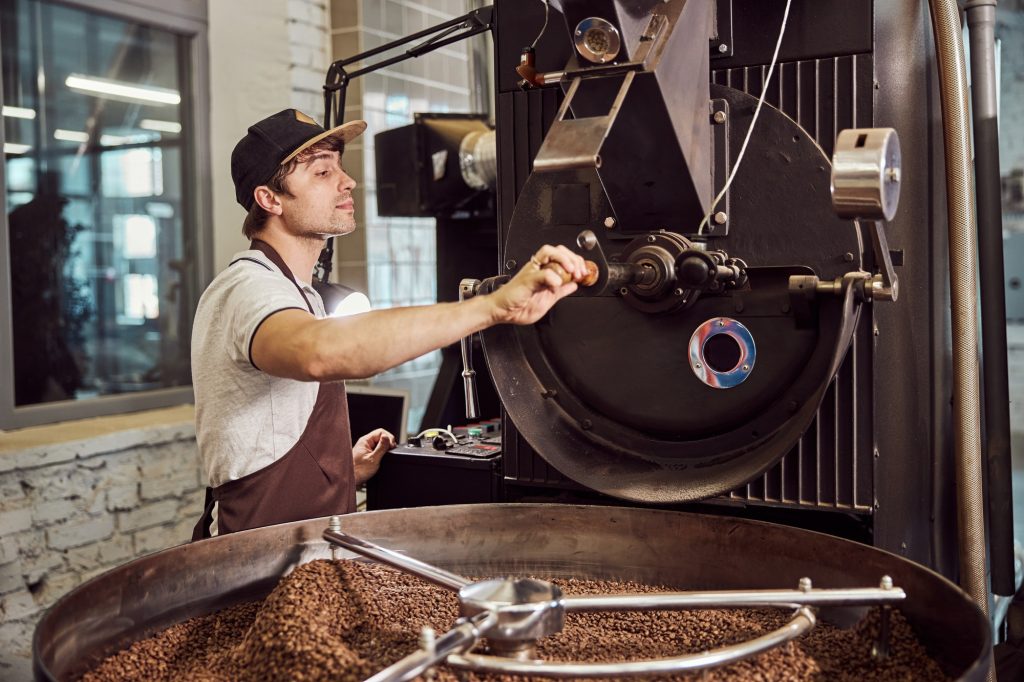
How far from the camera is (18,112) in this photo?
2662 millimetres

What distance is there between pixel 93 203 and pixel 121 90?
0.37 metres

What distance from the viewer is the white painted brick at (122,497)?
8.54 ft

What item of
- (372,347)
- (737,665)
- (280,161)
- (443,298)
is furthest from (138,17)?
(737,665)

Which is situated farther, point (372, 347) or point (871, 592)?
point (372, 347)

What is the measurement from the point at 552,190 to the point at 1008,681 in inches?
42.4

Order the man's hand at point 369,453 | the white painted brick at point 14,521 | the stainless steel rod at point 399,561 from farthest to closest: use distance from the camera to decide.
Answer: the white painted brick at point 14,521, the man's hand at point 369,453, the stainless steel rod at point 399,561

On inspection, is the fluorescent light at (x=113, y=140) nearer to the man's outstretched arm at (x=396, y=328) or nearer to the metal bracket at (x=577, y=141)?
the man's outstretched arm at (x=396, y=328)

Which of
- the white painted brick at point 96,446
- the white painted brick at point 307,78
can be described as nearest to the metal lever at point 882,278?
the white painted brick at point 96,446

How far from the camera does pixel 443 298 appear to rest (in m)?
2.45

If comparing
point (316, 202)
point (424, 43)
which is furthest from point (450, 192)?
point (316, 202)

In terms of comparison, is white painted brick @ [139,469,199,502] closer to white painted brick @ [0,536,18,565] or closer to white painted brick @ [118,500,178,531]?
white painted brick @ [118,500,178,531]

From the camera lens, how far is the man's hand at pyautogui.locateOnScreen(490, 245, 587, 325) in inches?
41.6

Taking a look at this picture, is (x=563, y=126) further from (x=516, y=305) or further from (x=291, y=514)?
(x=291, y=514)

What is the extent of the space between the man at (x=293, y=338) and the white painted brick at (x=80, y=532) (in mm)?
1078
